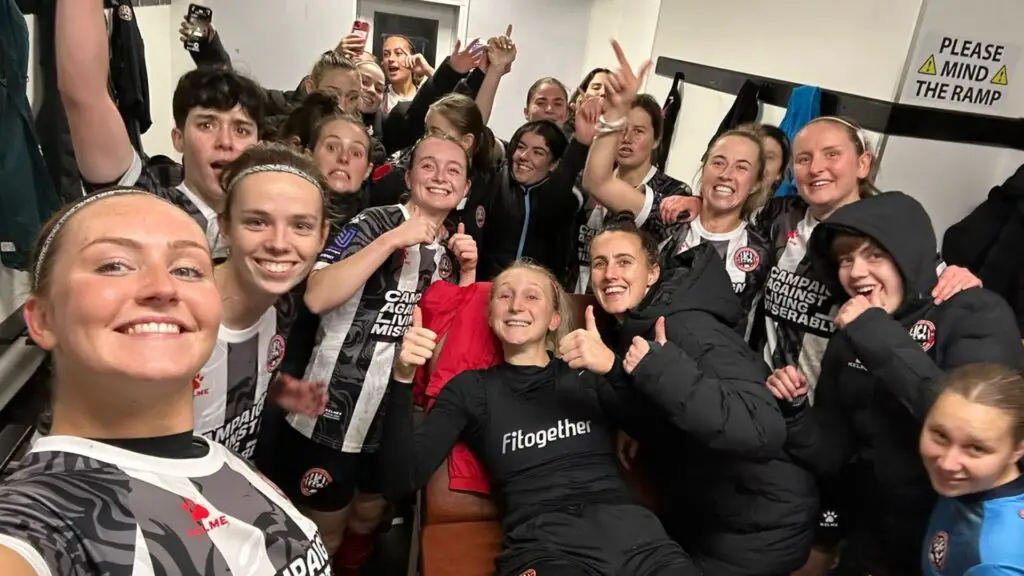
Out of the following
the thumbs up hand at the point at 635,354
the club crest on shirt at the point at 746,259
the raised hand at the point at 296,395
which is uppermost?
the club crest on shirt at the point at 746,259

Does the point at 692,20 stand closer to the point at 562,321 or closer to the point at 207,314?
the point at 562,321

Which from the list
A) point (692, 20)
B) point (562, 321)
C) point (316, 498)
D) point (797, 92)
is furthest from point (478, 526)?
point (692, 20)

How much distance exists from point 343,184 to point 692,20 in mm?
3355

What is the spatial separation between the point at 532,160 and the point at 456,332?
0.95m

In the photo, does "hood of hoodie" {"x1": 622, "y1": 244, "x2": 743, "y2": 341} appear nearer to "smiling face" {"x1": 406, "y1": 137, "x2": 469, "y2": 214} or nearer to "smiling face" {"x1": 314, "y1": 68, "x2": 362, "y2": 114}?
"smiling face" {"x1": 406, "y1": 137, "x2": 469, "y2": 214}

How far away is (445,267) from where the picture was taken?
7.11 ft

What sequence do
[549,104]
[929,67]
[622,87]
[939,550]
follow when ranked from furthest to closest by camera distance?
1. [549,104]
2. [929,67]
3. [622,87]
4. [939,550]

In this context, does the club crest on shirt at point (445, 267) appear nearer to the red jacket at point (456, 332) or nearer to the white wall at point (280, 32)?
the red jacket at point (456, 332)

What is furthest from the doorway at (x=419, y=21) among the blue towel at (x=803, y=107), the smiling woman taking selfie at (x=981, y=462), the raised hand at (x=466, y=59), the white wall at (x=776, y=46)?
the smiling woman taking selfie at (x=981, y=462)

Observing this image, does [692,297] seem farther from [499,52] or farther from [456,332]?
[499,52]

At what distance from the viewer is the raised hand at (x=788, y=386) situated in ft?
5.83

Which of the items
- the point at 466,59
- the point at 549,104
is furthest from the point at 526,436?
the point at 549,104

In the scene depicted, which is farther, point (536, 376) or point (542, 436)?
point (536, 376)

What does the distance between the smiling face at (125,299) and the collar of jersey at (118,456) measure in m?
0.08
